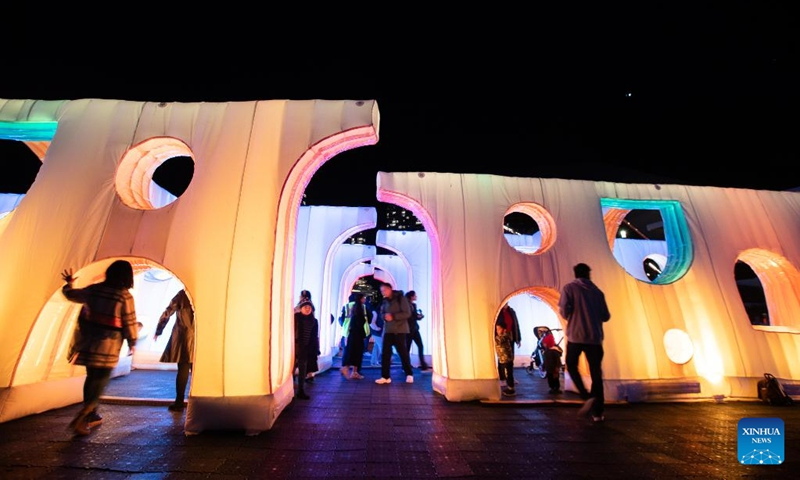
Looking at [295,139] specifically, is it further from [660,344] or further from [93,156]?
[660,344]

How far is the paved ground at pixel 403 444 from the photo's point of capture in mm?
2621

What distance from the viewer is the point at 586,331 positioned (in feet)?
13.6

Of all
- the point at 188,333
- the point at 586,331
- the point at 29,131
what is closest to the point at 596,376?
the point at 586,331

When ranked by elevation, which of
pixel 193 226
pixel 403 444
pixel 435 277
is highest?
pixel 193 226

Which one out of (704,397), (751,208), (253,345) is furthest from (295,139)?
(751,208)

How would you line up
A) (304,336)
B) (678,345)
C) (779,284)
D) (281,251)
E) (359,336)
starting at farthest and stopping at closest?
(359,336) < (779,284) < (304,336) < (678,345) < (281,251)

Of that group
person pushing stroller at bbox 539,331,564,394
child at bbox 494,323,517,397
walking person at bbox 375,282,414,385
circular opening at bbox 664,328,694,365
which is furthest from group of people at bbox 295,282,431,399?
circular opening at bbox 664,328,694,365

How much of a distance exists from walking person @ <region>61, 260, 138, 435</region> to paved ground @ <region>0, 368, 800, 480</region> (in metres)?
0.34

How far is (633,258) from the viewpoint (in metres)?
11.5

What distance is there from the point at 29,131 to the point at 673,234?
37.1 feet

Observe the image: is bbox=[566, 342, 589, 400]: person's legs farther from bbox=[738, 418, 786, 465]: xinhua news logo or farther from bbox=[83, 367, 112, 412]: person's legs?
bbox=[83, 367, 112, 412]: person's legs

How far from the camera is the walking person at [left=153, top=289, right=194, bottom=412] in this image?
437 cm

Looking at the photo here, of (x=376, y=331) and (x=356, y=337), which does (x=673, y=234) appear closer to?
(x=356, y=337)

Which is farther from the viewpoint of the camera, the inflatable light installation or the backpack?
the backpack
